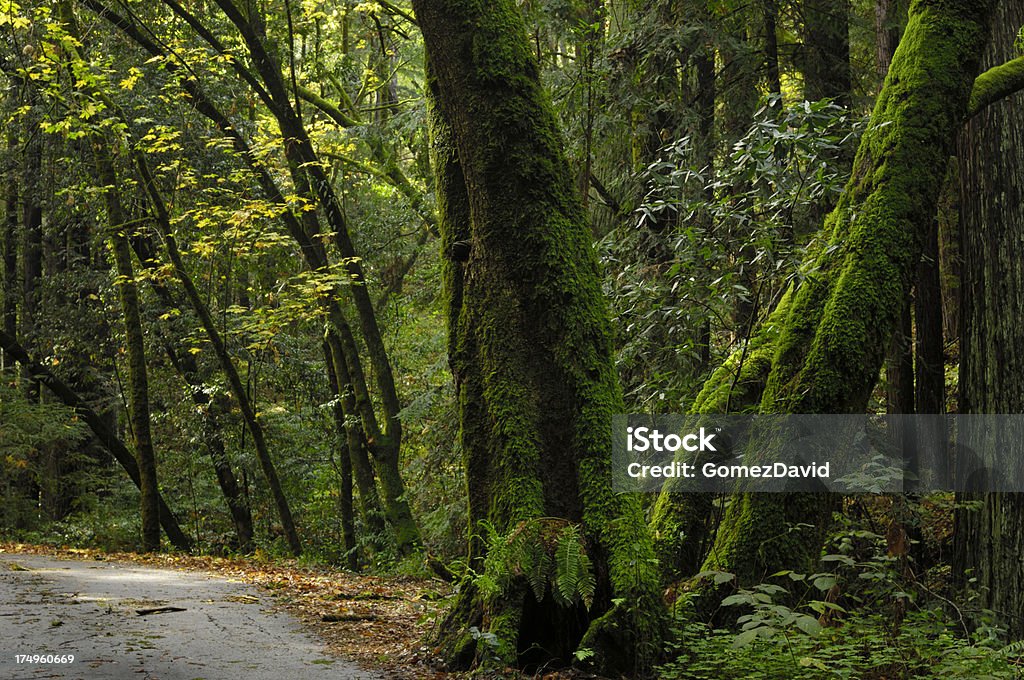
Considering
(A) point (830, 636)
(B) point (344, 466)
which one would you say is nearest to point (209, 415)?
(B) point (344, 466)

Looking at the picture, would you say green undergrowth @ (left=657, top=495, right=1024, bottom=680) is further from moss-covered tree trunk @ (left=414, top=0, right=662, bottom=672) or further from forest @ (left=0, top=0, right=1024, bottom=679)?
moss-covered tree trunk @ (left=414, top=0, right=662, bottom=672)

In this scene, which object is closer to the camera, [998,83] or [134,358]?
[998,83]

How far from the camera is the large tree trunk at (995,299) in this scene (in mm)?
7875

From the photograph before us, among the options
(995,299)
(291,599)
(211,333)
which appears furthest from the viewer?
(211,333)

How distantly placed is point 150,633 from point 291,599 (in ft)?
8.34

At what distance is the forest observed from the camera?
5.93m

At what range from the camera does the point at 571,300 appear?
6.10 meters

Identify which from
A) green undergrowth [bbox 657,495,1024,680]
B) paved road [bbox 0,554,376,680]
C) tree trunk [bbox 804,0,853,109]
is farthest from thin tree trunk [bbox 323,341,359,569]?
green undergrowth [bbox 657,495,1024,680]

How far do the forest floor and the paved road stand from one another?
3 cm

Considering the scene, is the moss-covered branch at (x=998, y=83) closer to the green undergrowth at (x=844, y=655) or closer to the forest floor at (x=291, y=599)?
the green undergrowth at (x=844, y=655)

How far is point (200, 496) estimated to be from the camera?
23422mm

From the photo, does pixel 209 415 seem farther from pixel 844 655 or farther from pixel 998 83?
pixel 998 83

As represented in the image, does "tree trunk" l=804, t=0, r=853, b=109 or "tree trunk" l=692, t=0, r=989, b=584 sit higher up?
"tree trunk" l=804, t=0, r=853, b=109

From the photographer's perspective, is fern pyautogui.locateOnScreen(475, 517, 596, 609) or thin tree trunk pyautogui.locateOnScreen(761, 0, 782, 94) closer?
fern pyautogui.locateOnScreen(475, 517, 596, 609)
